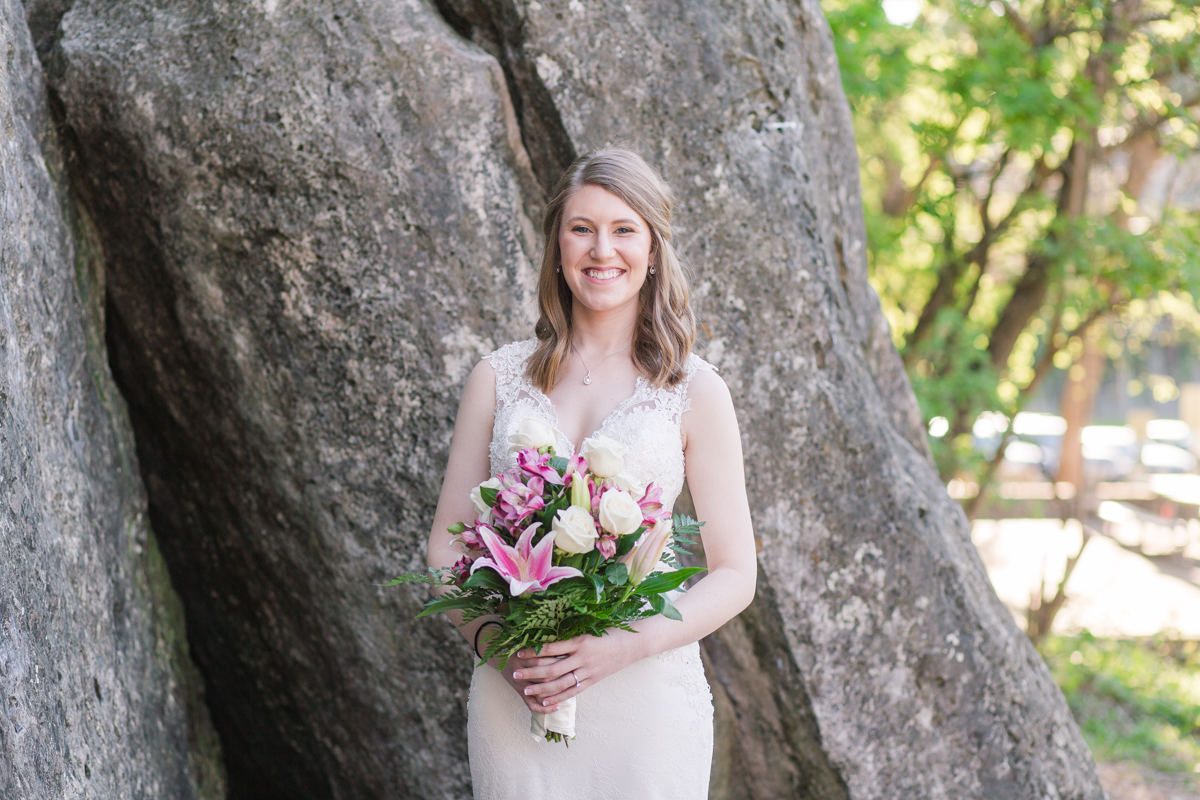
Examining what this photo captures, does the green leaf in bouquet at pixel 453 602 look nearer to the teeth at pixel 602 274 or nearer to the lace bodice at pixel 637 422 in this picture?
the lace bodice at pixel 637 422

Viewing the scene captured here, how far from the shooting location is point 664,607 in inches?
98.0

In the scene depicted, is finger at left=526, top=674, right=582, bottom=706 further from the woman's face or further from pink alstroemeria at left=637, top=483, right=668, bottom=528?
the woman's face

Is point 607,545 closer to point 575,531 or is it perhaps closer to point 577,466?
point 575,531

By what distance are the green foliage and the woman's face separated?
6.95 m

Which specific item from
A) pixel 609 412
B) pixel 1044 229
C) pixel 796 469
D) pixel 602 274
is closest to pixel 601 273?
pixel 602 274

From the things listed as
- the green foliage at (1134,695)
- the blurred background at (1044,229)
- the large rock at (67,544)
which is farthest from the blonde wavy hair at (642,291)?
the green foliage at (1134,695)

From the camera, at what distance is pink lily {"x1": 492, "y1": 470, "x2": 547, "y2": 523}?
7.50ft

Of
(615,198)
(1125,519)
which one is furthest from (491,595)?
(1125,519)

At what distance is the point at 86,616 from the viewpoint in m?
3.40

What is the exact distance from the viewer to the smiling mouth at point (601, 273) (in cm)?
278

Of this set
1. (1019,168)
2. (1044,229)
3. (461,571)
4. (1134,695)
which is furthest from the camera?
(1019,168)

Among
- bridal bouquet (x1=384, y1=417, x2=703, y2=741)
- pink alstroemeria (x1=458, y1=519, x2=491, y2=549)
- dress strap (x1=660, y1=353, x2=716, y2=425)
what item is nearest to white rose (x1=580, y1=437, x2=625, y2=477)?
bridal bouquet (x1=384, y1=417, x2=703, y2=741)

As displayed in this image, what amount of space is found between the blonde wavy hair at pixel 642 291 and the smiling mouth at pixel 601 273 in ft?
0.63

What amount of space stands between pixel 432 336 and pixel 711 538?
5.13ft
